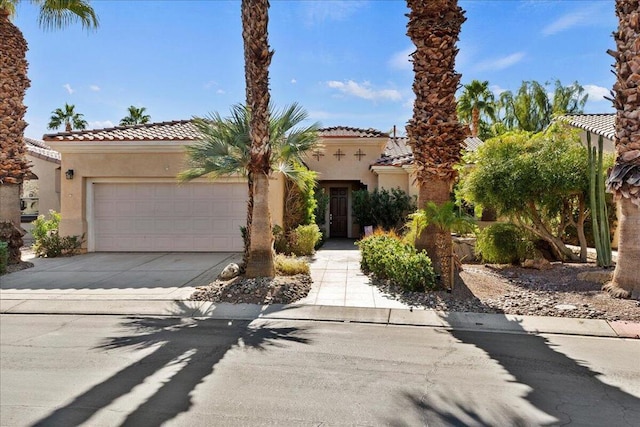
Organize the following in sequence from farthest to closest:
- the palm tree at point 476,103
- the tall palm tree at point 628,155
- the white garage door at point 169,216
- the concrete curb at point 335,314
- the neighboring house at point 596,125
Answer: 1. the palm tree at point 476,103
2. the white garage door at point 169,216
3. the neighboring house at point 596,125
4. the tall palm tree at point 628,155
5. the concrete curb at point 335,314

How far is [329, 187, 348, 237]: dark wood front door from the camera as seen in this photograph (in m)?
20.1

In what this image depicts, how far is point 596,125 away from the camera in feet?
42.3

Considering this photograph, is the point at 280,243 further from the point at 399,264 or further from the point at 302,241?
the point at 399,264

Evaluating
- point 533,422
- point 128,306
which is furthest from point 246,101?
point 533,422

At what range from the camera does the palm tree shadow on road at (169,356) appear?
3.84 metres

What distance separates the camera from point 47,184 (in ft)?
72.2

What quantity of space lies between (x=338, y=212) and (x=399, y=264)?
11.9 meters

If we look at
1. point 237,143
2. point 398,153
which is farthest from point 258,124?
point 398,153

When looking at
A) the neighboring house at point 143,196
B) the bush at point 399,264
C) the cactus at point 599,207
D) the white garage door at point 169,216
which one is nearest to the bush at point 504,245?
the cactus at point 599,207

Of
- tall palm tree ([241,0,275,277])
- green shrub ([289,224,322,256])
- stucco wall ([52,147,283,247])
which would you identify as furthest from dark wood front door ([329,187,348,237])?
tall palm tree ([241,0,275,277])

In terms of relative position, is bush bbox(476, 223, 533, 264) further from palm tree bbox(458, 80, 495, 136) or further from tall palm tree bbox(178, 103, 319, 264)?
palm tree bbox(458, 80, 495, 136)

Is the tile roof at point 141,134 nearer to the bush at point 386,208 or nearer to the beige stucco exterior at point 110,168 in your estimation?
the beige stucco exterior at point 110,168

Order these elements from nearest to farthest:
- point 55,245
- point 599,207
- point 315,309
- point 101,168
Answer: point 315,309 → point 599,207 → point 55,245 → point 101,168

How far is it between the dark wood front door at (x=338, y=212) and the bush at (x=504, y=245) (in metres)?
9.24
